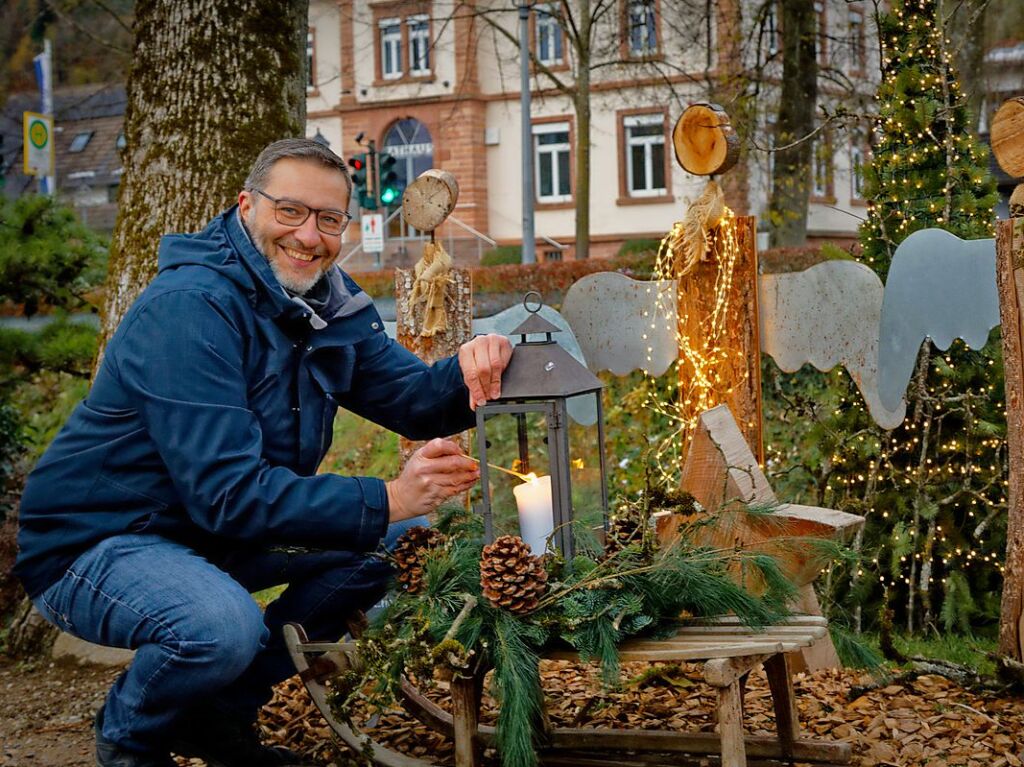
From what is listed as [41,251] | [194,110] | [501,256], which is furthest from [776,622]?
[501,256]

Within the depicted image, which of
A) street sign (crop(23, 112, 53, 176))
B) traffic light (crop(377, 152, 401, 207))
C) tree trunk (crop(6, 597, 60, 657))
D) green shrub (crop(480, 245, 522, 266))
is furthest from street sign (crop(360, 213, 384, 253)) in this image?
tree trunk (crop(6, 597, 60, 657))

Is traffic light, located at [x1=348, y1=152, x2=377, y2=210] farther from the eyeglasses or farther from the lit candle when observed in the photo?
the lit candle

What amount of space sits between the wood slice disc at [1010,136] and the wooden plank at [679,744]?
1.69 m

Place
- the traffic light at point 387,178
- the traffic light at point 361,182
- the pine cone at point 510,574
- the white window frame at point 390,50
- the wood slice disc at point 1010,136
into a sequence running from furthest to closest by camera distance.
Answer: the white window frame at point 390,50
the traffic light at point 361,182
the traffic light at point 387,178
the wood slice disc at point 1010,136
the pine cone at point 510,574

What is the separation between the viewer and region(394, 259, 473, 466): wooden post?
4543 millimetres

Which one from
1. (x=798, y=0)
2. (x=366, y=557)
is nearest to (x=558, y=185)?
(x=798, y=0)

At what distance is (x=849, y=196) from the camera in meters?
28.4

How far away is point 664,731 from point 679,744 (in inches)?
3.2

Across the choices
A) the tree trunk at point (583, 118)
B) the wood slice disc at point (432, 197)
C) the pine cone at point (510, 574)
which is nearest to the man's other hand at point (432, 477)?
the pine cone at point (510, 574)

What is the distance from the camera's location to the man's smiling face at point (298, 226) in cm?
300

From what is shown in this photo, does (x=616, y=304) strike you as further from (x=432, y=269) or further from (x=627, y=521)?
(x=627, y=521)

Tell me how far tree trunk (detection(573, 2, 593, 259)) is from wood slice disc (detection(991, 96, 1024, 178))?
11634 mm

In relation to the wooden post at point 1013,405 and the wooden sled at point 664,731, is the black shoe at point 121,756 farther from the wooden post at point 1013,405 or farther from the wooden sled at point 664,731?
the wooden post at point 1013,405

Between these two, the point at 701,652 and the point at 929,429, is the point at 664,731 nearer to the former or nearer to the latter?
the point at 701,652
